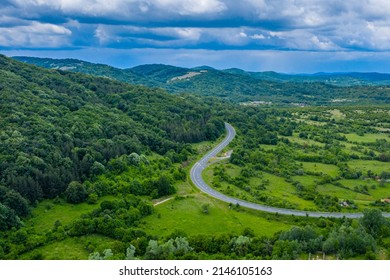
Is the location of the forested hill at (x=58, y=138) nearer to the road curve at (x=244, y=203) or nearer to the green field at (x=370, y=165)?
the road curve at (x=244, y=203)

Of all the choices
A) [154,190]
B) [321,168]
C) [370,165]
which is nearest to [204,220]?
[154,190]

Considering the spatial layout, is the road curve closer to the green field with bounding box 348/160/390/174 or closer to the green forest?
the green forest

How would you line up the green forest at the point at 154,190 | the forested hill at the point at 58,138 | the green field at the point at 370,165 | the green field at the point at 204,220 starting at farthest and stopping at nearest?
the green field at the point at 370,165 < the forested hill at the point at 58,138 < the green field at the point at 204,220 < the green forest at the point at 154,190

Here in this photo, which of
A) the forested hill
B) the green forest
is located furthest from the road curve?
the forested hill

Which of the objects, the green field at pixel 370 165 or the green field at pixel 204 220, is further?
the green field at pixel 370 165

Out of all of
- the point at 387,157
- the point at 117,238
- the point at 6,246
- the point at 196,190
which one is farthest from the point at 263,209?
the point at 387,157

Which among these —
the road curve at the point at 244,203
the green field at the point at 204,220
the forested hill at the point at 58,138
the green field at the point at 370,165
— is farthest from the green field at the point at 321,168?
the green field at the point at 204,220

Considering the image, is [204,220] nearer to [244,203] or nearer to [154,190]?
[244,203]

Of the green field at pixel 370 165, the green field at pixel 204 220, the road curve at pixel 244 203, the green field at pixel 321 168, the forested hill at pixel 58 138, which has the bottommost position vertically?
the green field at pixel 204 220

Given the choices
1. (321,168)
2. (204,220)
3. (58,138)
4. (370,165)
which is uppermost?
(58,138)
